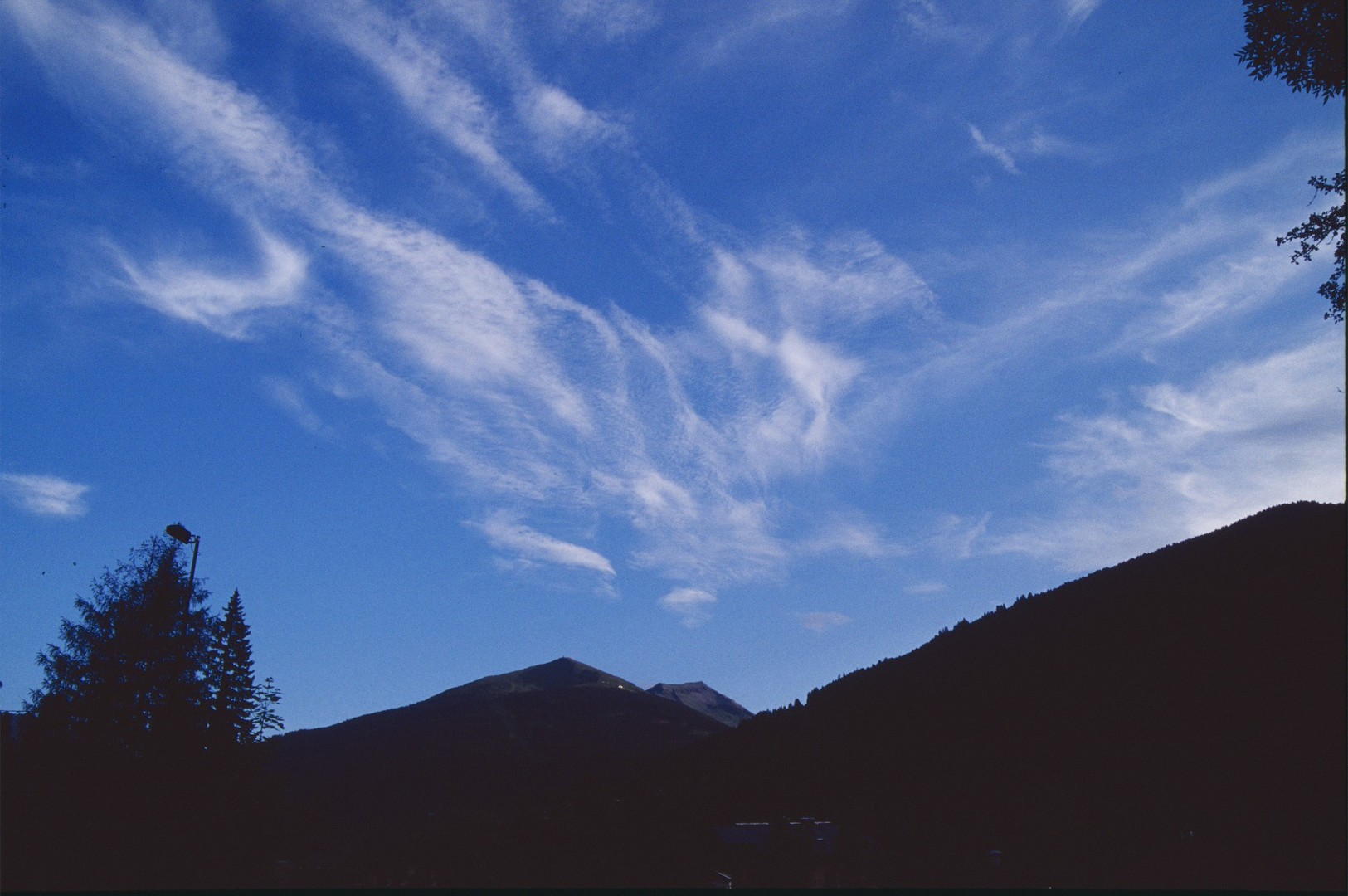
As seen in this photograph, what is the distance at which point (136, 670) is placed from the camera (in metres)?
27.6

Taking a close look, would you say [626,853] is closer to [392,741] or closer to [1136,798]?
[1136,798]

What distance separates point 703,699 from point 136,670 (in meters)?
157

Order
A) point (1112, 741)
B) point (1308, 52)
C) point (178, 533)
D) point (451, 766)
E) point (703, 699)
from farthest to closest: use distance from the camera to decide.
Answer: point (703, 699) < point (451, 766) < point (1112, 741) < point (178, 533) < point (1308, 52)

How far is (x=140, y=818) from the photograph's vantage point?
21.3 m

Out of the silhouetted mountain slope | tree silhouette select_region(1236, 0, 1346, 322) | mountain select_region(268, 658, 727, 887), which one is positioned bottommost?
mountain select_region(268, 658, 727, 887)

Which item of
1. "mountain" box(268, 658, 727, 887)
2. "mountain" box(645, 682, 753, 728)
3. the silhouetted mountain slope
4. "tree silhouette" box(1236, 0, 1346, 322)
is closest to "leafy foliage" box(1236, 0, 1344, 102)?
"tree silhouette" box(1236, 0, 1346, 322)

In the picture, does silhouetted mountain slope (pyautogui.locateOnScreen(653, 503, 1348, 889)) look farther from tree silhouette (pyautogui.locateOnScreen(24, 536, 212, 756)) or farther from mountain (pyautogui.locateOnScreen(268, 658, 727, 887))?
tree silhouette (pyautogui.locateOnScreen(24, 536, 212, 756))

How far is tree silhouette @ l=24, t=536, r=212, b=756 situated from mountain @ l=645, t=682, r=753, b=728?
142 meters

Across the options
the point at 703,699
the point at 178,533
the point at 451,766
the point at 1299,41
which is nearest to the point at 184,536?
the point at 178,533

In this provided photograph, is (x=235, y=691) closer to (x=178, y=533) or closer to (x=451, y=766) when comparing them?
(x=178, y=533)

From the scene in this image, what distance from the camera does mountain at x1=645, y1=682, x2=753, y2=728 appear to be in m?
167

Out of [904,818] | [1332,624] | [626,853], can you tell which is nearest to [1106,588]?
[1332,624]

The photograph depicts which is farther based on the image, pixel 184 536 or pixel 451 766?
pixel 451 766

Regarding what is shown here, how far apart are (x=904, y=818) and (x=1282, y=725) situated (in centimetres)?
1470
